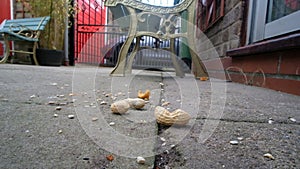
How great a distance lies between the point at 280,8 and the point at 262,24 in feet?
0.58

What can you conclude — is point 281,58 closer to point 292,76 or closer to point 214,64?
point 292,76

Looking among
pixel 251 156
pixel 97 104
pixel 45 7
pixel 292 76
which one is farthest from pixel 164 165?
pixel 45 7

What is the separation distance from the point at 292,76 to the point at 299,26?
0.29m

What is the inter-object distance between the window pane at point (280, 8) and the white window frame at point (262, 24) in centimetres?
4

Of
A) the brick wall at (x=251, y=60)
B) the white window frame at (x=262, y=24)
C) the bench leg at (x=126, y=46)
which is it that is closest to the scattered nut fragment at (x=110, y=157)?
the brick wall at (x=251, y=60)

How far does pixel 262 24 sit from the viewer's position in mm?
1624

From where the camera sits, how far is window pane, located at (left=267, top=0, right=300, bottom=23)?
131 cm

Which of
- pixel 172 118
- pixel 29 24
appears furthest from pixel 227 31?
pixel 29 24

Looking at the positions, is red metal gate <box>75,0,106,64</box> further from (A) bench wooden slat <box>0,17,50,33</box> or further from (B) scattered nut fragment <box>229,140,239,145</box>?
(B) scattered nut fragment <box>229,140,239,145</box>

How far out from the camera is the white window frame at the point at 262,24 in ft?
4.36

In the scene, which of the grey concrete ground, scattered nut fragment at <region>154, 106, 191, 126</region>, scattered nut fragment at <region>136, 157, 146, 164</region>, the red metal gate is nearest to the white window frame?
the grey concrete ground

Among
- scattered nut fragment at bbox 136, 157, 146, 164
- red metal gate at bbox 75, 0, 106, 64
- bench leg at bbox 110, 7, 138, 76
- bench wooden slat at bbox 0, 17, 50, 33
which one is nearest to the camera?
scattered nut fragment at bbox 136, 157, 146, 164

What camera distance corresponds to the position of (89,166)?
321 millimetres

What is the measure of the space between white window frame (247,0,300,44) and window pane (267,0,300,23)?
40 millimetres
